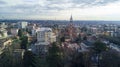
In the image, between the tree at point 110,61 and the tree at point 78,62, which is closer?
the tree at point 110,61

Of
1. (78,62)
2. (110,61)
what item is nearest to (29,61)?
(78,62)

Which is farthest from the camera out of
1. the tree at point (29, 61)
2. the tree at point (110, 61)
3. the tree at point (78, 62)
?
the tree at point (78, 62)

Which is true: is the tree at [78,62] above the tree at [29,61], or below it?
below

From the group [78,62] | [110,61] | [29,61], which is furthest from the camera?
[78,62]

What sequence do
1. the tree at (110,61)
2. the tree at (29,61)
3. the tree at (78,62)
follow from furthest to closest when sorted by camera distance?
the tree at (78,62), the tree at (29,61), the tree at (110,61)

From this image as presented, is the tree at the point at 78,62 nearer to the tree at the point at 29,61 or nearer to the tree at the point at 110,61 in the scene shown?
the tree at the point at 110,61

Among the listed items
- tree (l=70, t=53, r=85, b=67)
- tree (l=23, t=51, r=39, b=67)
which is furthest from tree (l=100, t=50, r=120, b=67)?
tree (l=23, t=51, r=39, b=67)

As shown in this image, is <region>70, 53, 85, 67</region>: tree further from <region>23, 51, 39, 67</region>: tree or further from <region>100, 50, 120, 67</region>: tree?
<region>23, 51, 39, 67</region>: tree

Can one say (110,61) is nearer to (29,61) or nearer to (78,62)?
(78,62)

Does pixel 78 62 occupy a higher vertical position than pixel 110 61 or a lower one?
lower

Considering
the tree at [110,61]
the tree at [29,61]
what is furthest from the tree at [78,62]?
the tree at [29,61]

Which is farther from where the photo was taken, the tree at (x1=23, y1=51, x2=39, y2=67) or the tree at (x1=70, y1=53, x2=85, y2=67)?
the tree at (x1=70, y1=53, x2=85, y2=67)
